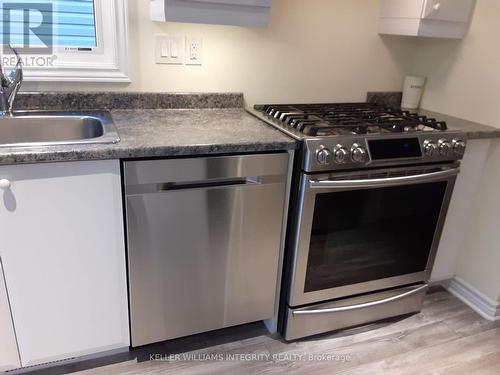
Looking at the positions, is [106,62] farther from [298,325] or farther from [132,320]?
[298,325]

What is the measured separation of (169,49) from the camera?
1867 millimetres

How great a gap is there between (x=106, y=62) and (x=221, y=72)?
52 cm

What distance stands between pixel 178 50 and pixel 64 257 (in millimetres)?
1028

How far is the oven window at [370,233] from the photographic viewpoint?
1654mm

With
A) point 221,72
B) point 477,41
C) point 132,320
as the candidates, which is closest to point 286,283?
point 132,320

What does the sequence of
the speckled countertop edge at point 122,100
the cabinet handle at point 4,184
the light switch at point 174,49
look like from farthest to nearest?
the light switch at point 174,49 < the speckled countertop edge at point 122,100 < the cabinet handle at point 4,184

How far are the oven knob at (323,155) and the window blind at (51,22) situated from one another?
43.0 inches

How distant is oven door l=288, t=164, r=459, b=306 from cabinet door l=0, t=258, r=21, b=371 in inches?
40.9

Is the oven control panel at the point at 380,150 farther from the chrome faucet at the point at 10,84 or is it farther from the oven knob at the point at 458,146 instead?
the chrome faucet at the point at 10,84

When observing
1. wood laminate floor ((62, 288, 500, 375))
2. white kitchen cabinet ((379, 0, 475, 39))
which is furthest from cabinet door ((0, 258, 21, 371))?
white kitchen cabinet ((379, 0, 475, 39))

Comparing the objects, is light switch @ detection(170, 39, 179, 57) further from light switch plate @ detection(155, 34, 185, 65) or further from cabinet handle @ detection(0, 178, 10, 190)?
cabinet handle @ detection(0, 178, 10, 190)

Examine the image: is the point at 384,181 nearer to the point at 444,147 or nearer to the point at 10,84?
the point at 444,147

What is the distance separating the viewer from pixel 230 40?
1.95m

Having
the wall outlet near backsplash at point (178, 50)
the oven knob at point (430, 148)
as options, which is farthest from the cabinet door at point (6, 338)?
the oven knob at point (430, 148)
